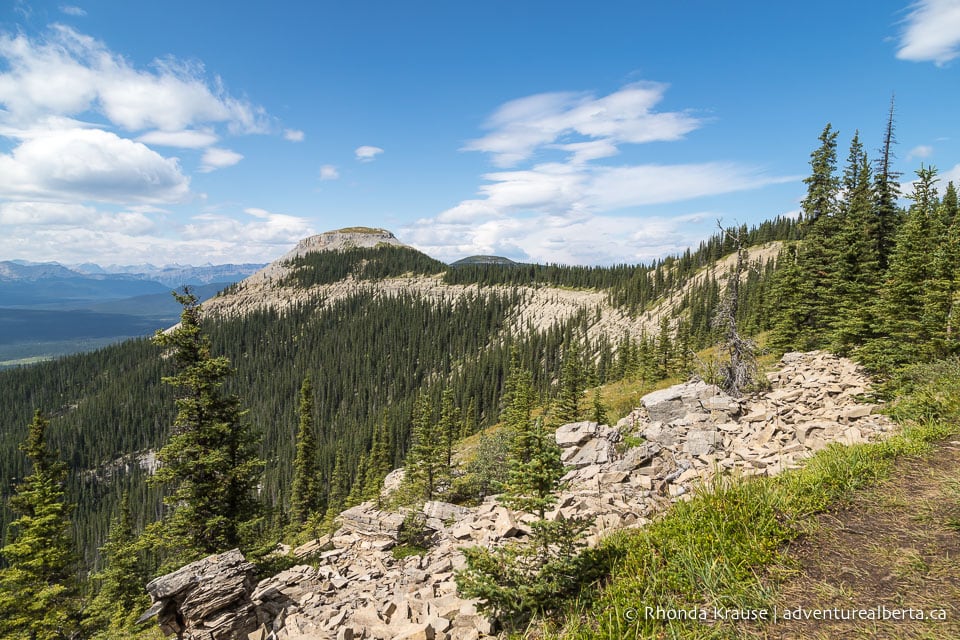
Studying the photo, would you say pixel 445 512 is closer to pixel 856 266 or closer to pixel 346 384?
pixel 856 266

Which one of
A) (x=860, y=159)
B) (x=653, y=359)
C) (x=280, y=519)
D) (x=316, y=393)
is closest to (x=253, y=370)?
(x=316, y=393)

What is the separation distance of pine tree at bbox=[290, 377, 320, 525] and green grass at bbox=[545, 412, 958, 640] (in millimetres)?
50592

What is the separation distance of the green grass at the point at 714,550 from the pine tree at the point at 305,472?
166 feet

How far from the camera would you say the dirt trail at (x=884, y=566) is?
4.32 meters

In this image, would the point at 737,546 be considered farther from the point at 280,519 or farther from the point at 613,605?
the point at 280,519

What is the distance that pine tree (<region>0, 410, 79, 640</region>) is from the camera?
64.4 feet

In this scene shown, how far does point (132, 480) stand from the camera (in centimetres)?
13288

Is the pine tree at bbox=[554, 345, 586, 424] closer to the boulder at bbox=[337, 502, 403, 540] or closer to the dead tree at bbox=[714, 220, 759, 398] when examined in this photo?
the dead tree at bbox=[714, 220, 759, 398]

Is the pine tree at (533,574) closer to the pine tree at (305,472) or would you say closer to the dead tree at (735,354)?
the dead tree at (735,354)

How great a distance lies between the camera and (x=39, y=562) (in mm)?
20422

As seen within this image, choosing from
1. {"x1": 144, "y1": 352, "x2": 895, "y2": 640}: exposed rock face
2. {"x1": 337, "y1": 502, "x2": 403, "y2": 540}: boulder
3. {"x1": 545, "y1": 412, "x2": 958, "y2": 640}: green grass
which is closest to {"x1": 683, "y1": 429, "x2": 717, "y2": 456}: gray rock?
{"x1": 144, "y1": 352, "x2": 895, "y2": 640}: exposed rock face

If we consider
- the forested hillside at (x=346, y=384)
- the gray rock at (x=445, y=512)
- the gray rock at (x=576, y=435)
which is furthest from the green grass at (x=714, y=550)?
the forested hillside at (x=346, y=384)

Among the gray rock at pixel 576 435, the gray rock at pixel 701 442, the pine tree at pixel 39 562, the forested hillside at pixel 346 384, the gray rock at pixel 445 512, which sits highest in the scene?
the gray rock at pixel 701 442

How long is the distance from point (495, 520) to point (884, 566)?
11.6m
